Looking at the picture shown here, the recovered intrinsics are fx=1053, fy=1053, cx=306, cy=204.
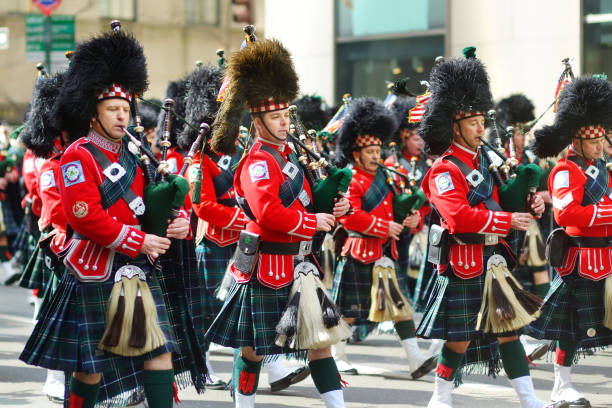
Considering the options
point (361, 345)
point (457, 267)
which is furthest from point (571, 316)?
point (361, 345)

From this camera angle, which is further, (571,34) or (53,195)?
(571,34)

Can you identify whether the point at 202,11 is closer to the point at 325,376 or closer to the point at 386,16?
the point at 386,16

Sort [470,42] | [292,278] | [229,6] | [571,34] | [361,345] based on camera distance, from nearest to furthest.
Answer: [292,278] → [361,345] → [571,34] → [470,42] → [229,6]

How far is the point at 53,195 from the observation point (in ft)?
21.0

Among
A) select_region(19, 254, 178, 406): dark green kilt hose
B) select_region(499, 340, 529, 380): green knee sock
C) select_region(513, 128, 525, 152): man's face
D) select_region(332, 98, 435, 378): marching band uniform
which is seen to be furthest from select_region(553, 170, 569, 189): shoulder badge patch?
select_region(513, 128, 525, 152): man's face

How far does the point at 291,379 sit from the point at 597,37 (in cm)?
799

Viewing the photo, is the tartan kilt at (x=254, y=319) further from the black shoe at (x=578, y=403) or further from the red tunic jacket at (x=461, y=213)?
the black shoe at (x=578, y=403)

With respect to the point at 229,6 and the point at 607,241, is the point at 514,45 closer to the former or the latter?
the point at 607,241

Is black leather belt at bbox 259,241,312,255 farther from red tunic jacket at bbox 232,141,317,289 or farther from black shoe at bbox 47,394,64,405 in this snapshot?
black shoe at bbox 47,394,64,405

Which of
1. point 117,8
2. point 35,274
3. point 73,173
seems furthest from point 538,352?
point 117,8

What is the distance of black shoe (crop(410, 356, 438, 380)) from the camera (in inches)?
295

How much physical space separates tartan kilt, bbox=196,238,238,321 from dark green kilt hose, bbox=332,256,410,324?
Answer: 0.88m

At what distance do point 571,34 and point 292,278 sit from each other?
8800mm

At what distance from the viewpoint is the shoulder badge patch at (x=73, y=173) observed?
503 centimetres
